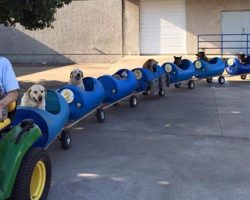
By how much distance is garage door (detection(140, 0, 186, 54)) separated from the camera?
2125cm

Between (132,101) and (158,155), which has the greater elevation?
(132,101)

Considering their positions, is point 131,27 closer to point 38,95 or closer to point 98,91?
point 98,91

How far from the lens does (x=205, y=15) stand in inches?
811

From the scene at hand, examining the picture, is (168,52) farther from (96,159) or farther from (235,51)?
(96,159)

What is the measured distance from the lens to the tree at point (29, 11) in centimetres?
898

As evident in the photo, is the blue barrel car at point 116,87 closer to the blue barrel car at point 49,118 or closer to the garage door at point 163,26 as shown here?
the blue barrel car at point 49,118

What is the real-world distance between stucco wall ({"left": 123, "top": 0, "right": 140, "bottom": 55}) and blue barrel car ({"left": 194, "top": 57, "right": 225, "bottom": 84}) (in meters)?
8.37

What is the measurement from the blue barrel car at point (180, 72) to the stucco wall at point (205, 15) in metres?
8.60

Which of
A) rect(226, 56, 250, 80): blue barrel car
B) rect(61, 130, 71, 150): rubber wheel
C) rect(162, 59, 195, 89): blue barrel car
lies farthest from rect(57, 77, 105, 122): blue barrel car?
rect(226, 56, 250, 80): blue barrel car

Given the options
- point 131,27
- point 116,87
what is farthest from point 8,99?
point 131,27

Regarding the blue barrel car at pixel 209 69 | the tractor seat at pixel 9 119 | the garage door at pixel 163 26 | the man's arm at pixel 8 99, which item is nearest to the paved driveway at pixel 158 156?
the tractor seat at pixel 9 119

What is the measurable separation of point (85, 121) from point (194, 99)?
11.2ft

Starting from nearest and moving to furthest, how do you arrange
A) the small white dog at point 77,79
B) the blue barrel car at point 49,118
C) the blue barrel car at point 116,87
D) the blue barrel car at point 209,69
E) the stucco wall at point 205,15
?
the blue barrel car at point 49,118, the small white dog at point 77,79, the blue barrel car at point 116,87, the blue barrel car at point 209,69, the stucco wall at point 205,15

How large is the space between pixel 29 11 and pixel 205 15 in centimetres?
1253
